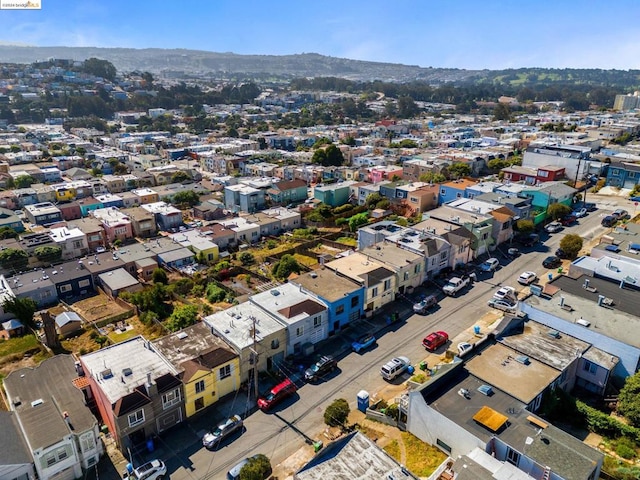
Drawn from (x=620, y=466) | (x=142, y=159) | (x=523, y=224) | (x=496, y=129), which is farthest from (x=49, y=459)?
(x=496, y=129)

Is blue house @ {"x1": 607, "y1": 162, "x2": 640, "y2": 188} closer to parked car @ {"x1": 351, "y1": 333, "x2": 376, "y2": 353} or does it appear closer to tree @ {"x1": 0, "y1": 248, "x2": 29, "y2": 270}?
parked car @ {"x1": 351, "y1": 333, "x2": 376, "y2": 353}

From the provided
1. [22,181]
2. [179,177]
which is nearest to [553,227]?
[179,177]

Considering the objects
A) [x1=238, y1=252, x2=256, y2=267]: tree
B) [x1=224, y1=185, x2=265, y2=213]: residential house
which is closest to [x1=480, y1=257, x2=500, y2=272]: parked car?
[x1=238, y1=252, x2=256, y2=267]: tree

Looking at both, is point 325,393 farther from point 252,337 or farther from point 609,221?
point 609,221

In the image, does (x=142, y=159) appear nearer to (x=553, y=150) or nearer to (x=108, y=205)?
(x=108, y=205)

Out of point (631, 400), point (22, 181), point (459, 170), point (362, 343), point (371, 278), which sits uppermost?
point (459, 170)

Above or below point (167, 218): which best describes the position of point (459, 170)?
above

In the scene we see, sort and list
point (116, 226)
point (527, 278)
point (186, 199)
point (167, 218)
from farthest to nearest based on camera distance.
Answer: point (186, 199) < point (167, 218) < point (116, 226) < point (527, 278)
